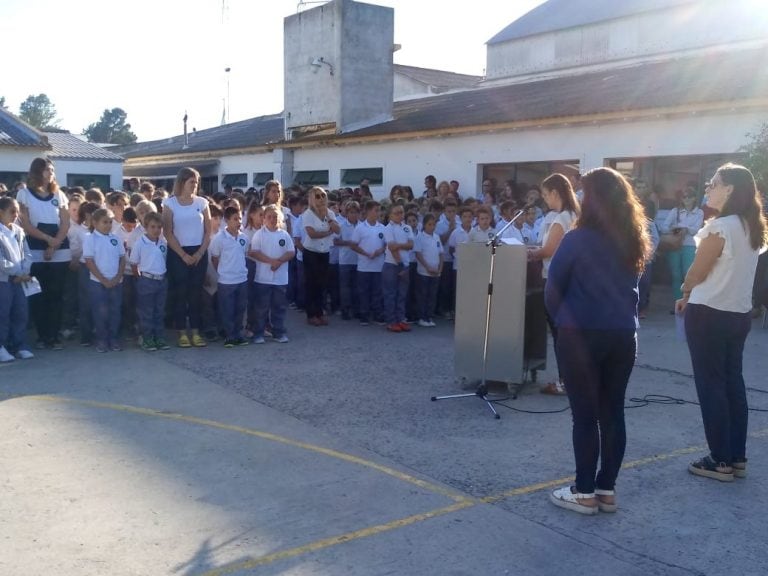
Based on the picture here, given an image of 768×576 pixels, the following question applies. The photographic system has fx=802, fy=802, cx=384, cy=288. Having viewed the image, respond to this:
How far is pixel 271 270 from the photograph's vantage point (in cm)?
970

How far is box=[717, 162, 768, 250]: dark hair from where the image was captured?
5047mm

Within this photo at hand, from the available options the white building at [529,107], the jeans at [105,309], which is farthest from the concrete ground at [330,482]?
the white building at [529,107]

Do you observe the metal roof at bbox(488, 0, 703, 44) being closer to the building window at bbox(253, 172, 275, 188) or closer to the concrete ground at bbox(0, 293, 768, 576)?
the building window at bbox(253, 172, 275, 188)

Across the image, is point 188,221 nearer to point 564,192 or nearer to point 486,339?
point 486,339

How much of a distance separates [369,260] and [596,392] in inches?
274

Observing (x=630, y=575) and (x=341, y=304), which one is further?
(x=341, y=304)

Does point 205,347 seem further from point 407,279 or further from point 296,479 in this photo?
point 296,479

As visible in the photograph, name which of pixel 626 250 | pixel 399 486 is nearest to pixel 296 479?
pixel 399 486

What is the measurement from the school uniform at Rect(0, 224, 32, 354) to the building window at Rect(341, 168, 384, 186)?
477 inches

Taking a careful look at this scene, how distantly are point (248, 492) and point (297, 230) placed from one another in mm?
7157

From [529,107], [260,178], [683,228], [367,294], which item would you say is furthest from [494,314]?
[260,178]

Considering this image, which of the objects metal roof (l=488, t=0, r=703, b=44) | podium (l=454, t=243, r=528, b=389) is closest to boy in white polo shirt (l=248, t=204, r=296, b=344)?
podium (l=454, t=243, r=528, b=389)

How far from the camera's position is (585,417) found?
15.0 feet

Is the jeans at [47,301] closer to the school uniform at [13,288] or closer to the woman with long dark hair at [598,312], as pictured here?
the school uniform at [13,288]
